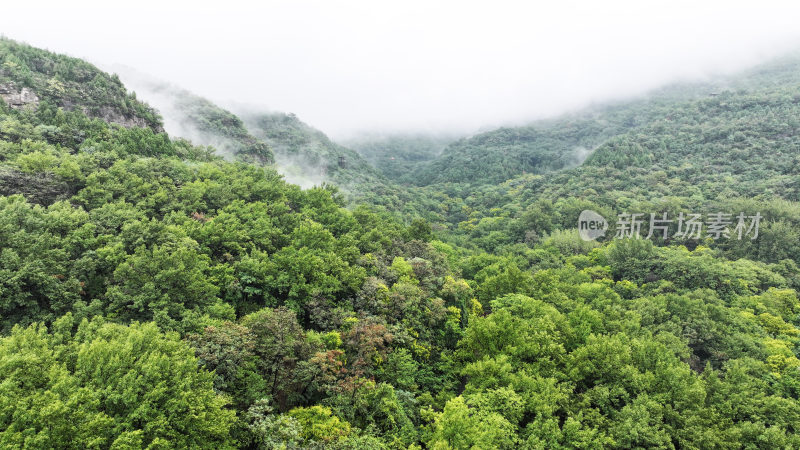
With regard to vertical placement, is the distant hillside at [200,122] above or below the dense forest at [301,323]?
above

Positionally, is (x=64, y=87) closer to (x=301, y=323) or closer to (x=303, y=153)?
(x=301, y=323)

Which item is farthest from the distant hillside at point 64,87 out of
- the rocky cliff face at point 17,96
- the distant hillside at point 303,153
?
the distant hillside at point 303,153

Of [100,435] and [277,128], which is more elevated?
[277,128]

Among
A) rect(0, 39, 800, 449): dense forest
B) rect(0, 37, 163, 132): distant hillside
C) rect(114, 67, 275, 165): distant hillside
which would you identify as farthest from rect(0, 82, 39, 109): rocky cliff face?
rect(114, 67, 275, 165): distant hillside

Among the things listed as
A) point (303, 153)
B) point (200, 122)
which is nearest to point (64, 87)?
point (200, 122)

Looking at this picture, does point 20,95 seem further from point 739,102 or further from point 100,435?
point 739,102

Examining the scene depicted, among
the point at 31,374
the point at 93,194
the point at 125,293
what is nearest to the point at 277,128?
the point at 93,194

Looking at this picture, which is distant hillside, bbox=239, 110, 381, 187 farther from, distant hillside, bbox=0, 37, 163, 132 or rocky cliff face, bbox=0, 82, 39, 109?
rocky cliff face, bbox=0, 82, 39, 109

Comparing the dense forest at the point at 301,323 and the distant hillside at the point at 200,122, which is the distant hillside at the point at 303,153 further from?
the dense forest at the point at 301,323
